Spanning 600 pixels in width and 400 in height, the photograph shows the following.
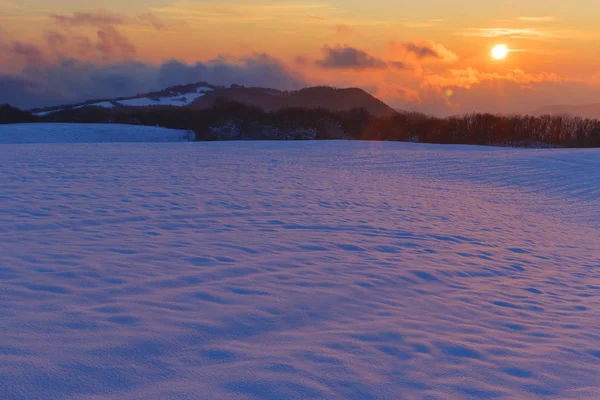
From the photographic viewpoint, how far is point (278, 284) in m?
5.96

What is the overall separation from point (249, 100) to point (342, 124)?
807cm

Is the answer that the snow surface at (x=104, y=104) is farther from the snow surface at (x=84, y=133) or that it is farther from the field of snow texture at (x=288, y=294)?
the field of snow texture at (x=288, y=294)

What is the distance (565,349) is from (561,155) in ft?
66.4

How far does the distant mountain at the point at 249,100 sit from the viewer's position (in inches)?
1606

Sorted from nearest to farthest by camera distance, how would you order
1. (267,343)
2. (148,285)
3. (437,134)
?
(267,343)
(148,285)
(437,134)

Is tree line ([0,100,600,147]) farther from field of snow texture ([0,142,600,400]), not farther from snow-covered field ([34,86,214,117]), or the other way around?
field of snow texture ([0,142,600,400])

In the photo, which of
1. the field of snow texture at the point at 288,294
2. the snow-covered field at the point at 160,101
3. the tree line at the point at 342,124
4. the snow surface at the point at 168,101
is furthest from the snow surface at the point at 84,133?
the field of snow texture at the point at 288,294

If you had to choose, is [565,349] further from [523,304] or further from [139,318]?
[139,318]

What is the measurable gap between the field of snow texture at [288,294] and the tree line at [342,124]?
2272 cm

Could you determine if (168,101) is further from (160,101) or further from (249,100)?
(249,100)

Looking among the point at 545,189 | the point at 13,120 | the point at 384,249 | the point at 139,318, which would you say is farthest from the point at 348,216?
the point at 13,120

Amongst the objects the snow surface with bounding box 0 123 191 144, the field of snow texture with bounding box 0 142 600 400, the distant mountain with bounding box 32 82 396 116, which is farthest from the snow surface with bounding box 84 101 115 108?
the field of snow texture with bounding box 0 142 600 400

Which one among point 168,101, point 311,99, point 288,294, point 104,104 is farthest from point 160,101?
point 288,294

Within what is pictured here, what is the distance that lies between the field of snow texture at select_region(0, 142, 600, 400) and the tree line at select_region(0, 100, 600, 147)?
895 inches
